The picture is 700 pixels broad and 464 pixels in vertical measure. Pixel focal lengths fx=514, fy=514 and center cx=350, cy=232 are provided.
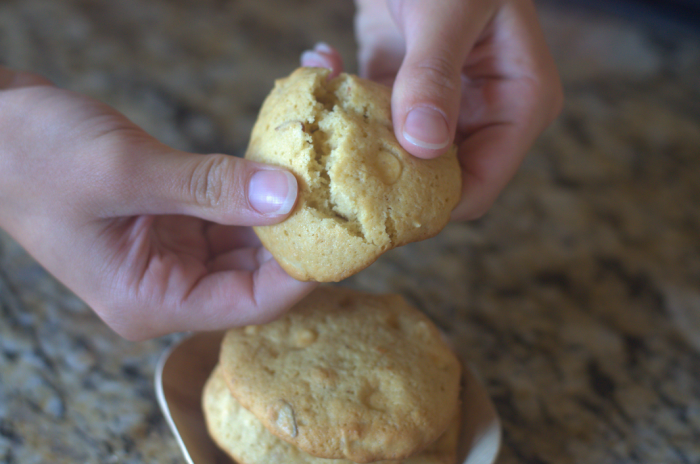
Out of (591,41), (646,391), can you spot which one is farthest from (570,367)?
(591,41)

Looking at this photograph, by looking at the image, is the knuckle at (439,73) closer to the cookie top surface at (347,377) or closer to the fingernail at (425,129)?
the fingernail at (425,129)

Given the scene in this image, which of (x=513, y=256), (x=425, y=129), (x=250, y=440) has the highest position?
(x=425, y=129)

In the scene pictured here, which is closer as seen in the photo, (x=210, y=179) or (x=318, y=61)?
(x=210, y=179)

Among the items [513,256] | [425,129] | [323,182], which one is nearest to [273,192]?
[323,182]

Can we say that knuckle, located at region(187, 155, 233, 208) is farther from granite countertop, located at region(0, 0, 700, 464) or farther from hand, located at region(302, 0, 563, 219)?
granite countertop, located at region(0, 0, 700, 464)

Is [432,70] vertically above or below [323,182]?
above

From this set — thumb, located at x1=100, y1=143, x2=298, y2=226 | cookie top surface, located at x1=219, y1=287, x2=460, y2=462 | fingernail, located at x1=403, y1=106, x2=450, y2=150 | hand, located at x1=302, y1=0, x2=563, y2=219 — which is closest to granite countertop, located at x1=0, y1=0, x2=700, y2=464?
cookie top surface, located at x1=219, y1=287, x2=460, y2=462

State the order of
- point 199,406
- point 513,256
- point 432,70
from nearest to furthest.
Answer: point 432,70
point 199,406
point 513,256

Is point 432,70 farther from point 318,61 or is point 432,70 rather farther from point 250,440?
point 250,440
